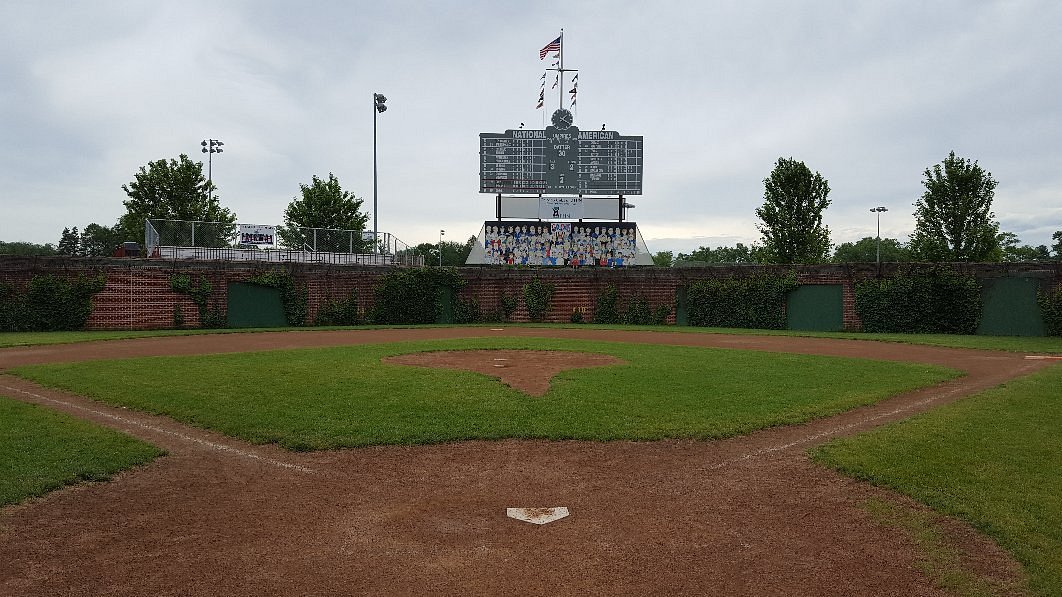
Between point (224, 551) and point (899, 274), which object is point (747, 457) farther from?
point (899, 274)

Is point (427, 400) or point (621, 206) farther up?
point (621, 206)

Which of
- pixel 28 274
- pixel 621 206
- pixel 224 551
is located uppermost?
pixel 621 206

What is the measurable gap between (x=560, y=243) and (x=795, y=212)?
47.2 feet

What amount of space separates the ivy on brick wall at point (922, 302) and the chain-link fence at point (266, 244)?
22.6 metres

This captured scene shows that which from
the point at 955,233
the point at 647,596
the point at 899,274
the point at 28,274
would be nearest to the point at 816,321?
the point at 899,274

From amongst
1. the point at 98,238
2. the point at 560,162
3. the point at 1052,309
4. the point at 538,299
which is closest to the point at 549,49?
the point at 560,162

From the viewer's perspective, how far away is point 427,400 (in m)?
9.57

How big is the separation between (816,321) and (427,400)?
23846 mm

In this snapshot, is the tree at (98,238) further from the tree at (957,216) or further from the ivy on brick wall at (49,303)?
the tree at (957,216)

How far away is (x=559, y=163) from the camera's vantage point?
4234 cm

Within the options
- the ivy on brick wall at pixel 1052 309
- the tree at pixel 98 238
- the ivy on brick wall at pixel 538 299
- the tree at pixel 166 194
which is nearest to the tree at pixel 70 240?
the tree at pixel 98 238

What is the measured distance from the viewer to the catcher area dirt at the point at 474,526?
A: 4113 mm

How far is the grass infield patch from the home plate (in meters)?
2.29

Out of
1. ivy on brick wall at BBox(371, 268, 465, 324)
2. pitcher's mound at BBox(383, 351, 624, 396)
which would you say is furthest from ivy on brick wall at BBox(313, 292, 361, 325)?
pitcher's mound at BBox(383, 351, 624, 396)
